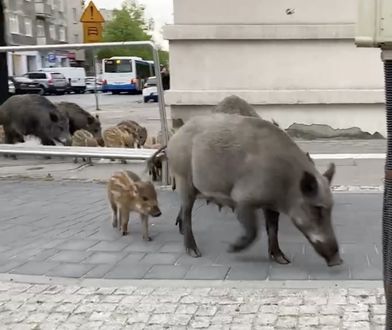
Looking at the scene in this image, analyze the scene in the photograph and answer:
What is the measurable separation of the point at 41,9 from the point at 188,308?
76.1 meters

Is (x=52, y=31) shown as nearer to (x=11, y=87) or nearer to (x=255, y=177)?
(x=11, y=87)

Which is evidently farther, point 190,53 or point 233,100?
point 190,53

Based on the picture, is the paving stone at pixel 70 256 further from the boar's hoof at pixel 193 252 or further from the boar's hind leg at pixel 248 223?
the boar's hind leg at pixel 248 223

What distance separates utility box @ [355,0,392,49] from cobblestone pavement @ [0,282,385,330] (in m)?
2.25

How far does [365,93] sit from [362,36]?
25.6 ft

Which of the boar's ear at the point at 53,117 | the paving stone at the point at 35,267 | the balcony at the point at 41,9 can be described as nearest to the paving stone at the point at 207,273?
the paving stone at the point at 35,267

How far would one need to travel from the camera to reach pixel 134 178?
7.28 meters

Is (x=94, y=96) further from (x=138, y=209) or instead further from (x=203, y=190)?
(x=203, y=190)

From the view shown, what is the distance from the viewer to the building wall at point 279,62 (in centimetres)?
1055

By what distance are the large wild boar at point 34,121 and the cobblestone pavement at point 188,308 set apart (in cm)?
614

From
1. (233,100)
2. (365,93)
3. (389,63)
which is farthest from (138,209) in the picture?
(365,93)

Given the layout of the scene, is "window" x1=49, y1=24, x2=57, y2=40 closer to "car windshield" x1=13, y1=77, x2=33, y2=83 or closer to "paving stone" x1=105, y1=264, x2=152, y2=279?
"car windshield" x1=13, y1=77, x2=33, y2=83

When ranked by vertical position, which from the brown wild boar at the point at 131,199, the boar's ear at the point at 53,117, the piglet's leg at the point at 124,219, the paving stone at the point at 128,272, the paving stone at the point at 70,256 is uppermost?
the boar's ear at the point at 53,117

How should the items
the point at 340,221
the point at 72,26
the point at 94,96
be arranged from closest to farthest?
the point at 340,221, the point at 94,96, the point at 72,26
